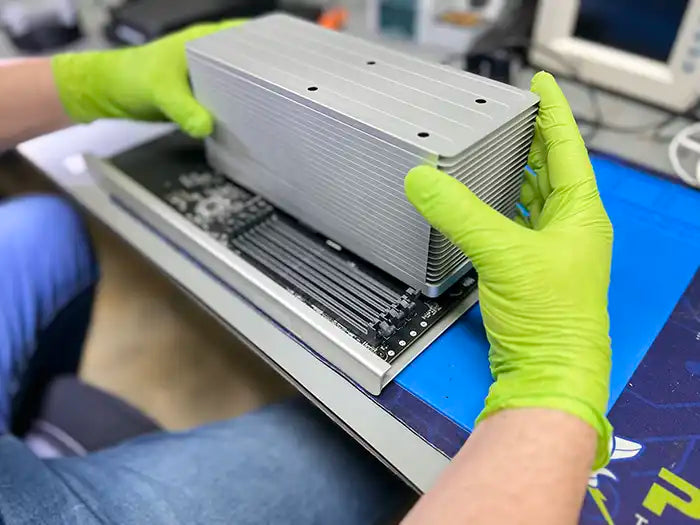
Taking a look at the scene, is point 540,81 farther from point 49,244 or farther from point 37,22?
point 37,22

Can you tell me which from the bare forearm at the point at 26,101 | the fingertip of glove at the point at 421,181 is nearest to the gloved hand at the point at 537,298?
the fingertip of glove at the point at 421,181

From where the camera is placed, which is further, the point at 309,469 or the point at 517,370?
the point at 309,469

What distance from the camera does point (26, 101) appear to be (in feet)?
2.77

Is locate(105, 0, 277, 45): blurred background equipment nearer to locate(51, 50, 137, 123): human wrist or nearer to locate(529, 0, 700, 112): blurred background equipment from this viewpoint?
locate(51, 50, 137, 123): human wrist

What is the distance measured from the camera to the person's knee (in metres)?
0.87

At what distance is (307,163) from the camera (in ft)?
2.14

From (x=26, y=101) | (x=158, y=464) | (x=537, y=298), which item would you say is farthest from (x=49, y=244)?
(x=537, y=298)

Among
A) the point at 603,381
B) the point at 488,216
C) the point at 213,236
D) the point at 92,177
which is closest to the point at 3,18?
the point at 92,177

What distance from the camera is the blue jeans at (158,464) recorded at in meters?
0.57

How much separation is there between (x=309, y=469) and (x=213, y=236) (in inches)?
11.7

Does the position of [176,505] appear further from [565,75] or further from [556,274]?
[565,75]

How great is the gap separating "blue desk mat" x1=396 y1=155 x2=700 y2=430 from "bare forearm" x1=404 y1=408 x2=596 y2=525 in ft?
0.23

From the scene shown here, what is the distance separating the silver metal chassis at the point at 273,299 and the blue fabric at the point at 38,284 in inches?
6.4

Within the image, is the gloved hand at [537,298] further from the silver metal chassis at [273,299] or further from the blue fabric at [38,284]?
the blue fabric at [38,284]
